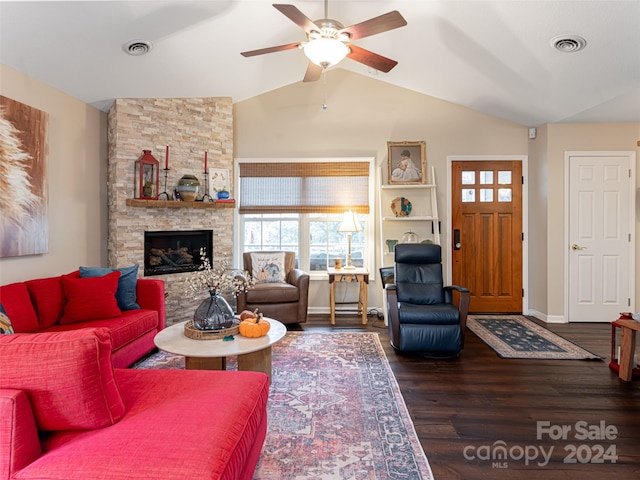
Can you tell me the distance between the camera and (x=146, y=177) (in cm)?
418

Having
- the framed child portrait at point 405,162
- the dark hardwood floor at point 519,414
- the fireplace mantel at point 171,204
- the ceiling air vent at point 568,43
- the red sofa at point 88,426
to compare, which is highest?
the ceiling air vent at point 568,43

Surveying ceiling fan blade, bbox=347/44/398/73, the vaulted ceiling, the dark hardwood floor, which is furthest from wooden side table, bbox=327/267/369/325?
the vaulted ceiling

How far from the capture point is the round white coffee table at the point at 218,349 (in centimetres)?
230

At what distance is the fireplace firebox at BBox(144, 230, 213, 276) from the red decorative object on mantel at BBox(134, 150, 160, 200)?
0.47 metres

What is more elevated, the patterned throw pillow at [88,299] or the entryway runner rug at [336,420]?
the patterned throw pillow at [88,299]

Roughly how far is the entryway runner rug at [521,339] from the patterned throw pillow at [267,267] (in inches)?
97.4

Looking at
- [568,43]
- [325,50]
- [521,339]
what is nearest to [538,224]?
[521,339]

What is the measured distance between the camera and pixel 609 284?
455 cm

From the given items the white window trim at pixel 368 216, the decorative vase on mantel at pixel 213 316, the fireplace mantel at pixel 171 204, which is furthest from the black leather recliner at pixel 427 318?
the fireplace mantel at pixel 171 204

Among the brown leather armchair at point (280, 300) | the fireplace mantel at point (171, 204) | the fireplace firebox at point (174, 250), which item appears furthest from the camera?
the fireplace firebox at point (174, 250)

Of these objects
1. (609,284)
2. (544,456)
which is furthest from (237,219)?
(609,284)

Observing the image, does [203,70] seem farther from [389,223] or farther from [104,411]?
[104,411]

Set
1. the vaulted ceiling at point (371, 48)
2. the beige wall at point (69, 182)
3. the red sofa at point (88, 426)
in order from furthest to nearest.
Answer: the beige wall at point (69, 182) < the vaulted ceiling at point (371, 48) < the red sofa at point (88, 426)

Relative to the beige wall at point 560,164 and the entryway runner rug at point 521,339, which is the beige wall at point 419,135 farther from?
the entryway runner rug at point 521,339
